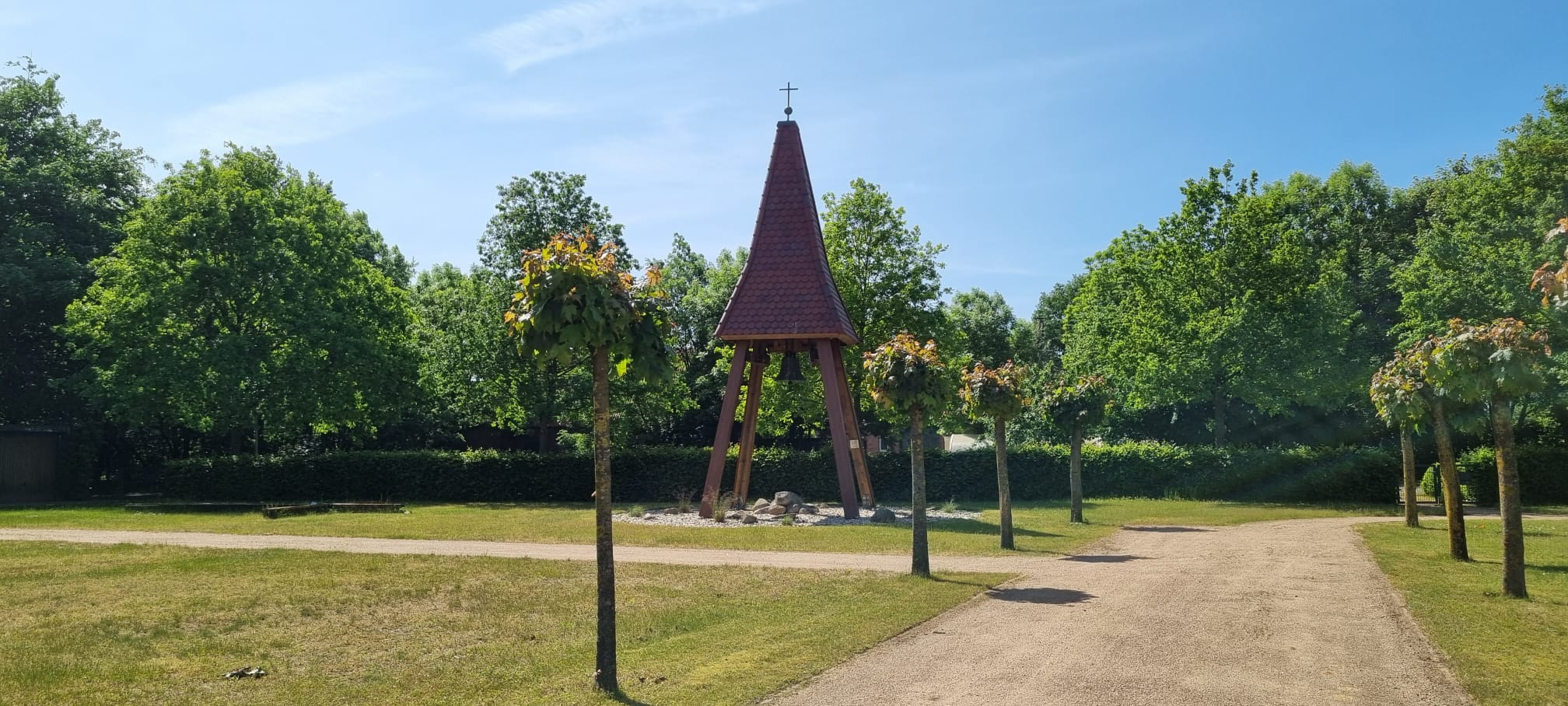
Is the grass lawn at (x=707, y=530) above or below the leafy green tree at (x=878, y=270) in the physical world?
below

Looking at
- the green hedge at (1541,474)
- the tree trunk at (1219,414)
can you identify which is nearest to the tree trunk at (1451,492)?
the green hedge at (1541,474)

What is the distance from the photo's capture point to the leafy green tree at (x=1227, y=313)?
3806 cm

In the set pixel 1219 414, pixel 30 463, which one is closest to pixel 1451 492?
pixel 1219 414

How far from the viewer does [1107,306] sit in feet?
149

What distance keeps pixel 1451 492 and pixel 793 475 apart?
72.0 feet

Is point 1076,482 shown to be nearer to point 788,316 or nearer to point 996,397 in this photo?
point 996,397

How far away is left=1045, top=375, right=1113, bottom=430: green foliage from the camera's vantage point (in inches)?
1054

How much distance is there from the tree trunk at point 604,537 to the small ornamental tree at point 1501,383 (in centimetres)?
1082

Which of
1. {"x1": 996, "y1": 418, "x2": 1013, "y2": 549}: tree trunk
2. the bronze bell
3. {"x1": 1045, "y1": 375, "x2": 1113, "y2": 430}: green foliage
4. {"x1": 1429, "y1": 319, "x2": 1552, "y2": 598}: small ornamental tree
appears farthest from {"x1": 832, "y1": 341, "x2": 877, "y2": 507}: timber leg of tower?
{"x1": 1429, "y1": 319, "x2": 1552, "y2": 598}: small ornamental tree

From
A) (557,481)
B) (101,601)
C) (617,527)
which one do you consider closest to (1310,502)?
(617,527)

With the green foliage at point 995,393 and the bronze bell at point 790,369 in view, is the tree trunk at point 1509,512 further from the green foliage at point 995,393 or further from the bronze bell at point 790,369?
the bronze bell at point 790,369

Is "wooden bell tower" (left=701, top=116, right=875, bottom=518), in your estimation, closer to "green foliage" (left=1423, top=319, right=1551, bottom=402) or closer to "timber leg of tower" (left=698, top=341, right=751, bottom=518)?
"timber leg of tower" (left=698, top=341, right=751, bottom=518)

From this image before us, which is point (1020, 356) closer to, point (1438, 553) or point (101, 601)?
point (1438, 553)

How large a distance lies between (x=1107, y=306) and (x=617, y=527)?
92.5ft
